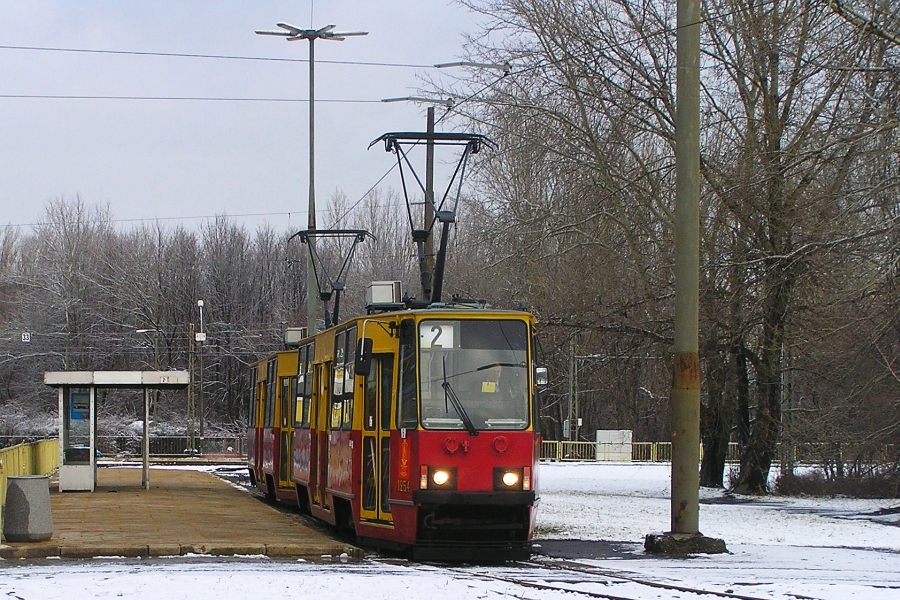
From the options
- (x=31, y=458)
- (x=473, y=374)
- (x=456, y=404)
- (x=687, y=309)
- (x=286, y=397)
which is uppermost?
(x=687, y=309)

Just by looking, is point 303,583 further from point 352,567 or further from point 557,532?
point 557,532

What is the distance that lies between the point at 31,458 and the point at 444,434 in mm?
18456

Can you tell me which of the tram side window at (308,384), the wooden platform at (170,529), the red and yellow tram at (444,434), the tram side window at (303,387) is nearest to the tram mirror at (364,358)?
the red and yellow tram at (444,434)

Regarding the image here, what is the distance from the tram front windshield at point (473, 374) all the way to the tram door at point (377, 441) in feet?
2.12

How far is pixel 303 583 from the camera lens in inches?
430

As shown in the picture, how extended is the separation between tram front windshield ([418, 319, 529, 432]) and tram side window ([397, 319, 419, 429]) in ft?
0.33

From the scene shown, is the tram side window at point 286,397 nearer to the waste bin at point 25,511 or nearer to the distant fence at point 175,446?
the waste bin at point 25,511

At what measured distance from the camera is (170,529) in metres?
15.8

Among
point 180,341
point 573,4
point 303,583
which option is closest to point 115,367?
point 180,341

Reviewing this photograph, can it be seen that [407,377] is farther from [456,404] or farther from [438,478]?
[438,478]

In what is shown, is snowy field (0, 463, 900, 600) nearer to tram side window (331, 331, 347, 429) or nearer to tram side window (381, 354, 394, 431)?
tram side window (381, 354, 394, 431)

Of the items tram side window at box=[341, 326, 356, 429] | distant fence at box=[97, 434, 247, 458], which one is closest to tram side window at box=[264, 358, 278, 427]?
tram side window at box=[341, 326, 356, 429]

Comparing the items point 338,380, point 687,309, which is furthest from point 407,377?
point 687,309

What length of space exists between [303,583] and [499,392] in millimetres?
3963
